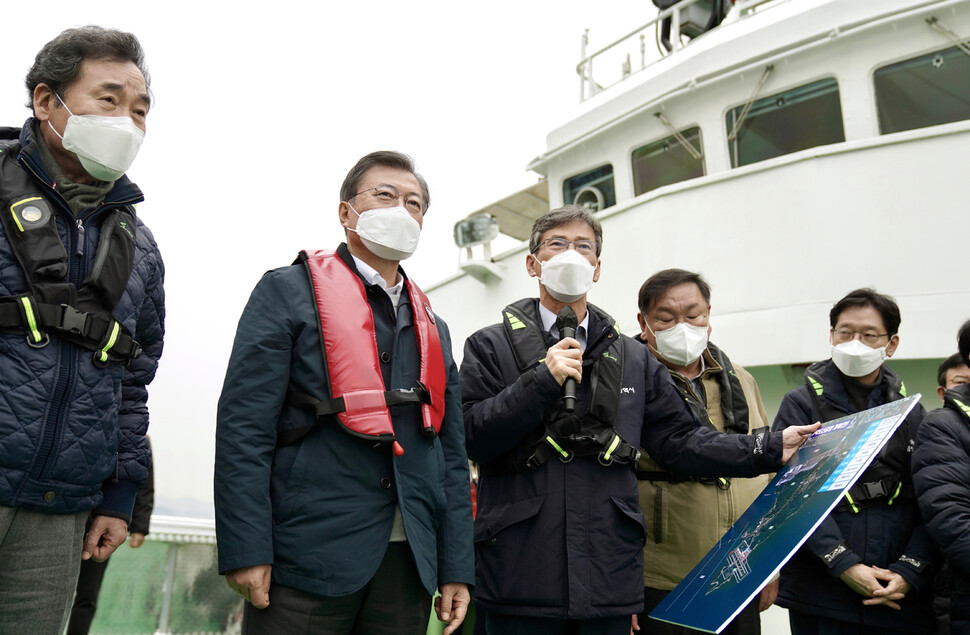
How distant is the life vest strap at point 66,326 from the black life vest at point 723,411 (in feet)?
6.53

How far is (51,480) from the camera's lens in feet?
5.49

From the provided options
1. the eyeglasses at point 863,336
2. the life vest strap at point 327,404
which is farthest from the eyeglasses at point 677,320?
the life vest strap at point 327,404

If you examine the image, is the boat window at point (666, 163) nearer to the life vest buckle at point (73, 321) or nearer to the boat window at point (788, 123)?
the boat window at point (788, 123)

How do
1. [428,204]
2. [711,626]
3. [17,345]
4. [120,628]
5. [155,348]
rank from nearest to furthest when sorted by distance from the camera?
[17,345], [711,626], [155,348], [428,204], [120,628]

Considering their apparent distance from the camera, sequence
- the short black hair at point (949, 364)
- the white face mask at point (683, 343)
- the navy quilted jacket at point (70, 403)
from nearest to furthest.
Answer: the navy quilted jacket at point (70, 403), the white face mask at point (683, 343), the short black hair at point (949, 364)

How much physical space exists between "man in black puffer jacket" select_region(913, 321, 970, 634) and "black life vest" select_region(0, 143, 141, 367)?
8.88 ft

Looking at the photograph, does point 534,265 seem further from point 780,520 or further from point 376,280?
point 780,520

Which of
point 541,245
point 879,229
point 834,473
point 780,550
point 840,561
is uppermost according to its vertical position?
point 879,229

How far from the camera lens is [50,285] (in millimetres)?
1722

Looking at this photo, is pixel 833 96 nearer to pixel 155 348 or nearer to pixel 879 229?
pixel 879 229

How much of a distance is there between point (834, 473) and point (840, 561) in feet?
3.48

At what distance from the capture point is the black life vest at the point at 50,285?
168 centimetres

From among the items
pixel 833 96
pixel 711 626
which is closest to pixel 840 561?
pixel 711 626

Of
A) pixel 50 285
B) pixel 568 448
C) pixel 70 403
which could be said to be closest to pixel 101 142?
pixel 50 285
